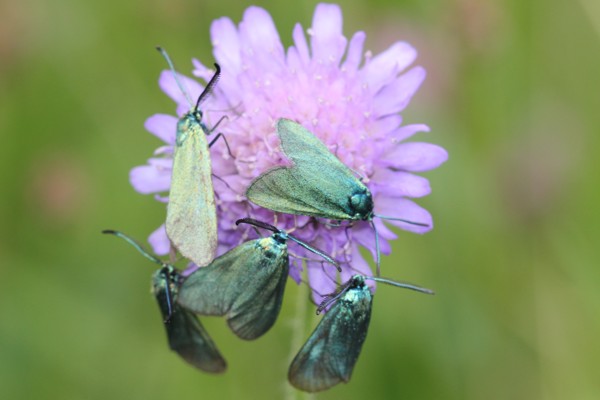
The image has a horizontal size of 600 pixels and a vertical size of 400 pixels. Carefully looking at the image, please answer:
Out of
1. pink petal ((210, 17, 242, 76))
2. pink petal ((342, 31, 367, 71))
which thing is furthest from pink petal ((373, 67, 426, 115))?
pink petal ((210, 17, 242, 76))

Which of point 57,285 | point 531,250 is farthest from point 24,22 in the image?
point 531,250

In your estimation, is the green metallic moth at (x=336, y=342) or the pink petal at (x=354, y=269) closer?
the green metallic moth at (x=336, y=342)

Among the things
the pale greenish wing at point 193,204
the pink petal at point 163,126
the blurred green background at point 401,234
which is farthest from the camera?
the blurred green background at point 401,234

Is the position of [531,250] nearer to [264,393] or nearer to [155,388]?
[264,393]

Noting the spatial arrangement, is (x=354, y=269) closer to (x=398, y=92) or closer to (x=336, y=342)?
(x=336, y=342)

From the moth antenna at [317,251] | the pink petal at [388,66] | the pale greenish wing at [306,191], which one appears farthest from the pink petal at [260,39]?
the moth antenna at [317,251]

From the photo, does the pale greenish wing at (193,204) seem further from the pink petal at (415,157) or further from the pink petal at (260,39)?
the pink petal at (415,157)

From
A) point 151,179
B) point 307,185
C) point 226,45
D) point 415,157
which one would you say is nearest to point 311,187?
point 307,185
